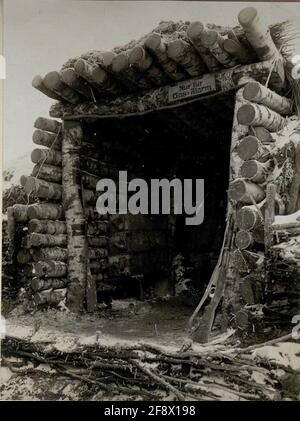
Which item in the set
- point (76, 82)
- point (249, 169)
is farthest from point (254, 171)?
point (76, 82)

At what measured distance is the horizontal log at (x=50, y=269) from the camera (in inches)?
192

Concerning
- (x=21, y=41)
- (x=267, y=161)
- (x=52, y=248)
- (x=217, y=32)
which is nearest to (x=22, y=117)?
(x=21, y=41)

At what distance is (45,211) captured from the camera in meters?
5.10

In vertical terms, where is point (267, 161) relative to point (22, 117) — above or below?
below

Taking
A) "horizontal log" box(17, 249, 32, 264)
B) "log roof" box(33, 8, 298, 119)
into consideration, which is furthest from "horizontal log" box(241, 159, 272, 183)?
"horizontal log" box(17, 249, 32, 264)

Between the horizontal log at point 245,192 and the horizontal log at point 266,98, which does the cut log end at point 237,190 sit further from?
the horizontal log at point 266,98

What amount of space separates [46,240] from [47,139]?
113 cm

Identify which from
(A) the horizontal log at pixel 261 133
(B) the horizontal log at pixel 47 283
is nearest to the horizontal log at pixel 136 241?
(B) the horizontal log at pixel 47 283

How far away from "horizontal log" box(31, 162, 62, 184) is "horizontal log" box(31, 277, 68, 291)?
1129 mm

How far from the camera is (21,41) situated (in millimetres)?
4113

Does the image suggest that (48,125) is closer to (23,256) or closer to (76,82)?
(76,82)

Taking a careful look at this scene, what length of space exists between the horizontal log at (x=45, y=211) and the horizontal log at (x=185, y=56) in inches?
83.8
